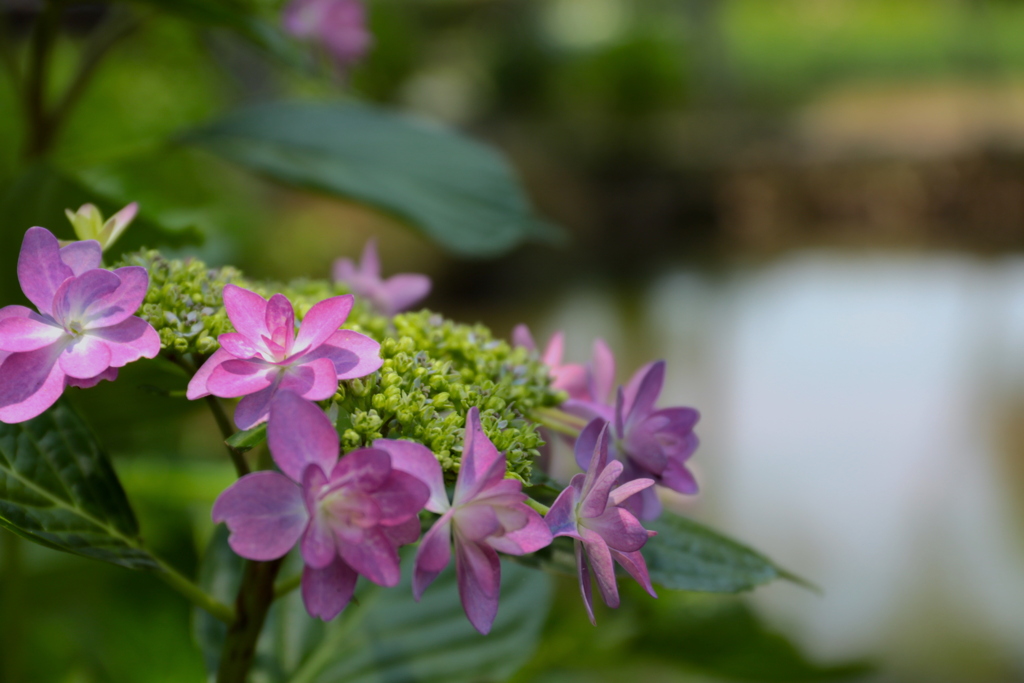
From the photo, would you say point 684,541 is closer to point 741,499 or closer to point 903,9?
point 741,499

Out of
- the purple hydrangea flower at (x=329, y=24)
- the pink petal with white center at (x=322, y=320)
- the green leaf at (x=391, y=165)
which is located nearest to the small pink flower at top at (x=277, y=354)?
the pink petal with white center at (x=322, y=320)

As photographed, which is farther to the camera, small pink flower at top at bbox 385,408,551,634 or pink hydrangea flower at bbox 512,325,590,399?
pink hydrangea flower at bbox 512,325,590,399

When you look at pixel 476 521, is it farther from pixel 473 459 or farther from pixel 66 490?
pixel 66 490

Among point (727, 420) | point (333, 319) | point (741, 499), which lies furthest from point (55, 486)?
point (727, 420)

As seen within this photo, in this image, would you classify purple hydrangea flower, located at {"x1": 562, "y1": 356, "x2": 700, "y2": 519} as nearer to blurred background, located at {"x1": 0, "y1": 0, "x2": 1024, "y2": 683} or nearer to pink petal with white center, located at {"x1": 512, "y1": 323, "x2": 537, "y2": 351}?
pink petal with white center, located at {"x1": 512, "y1": 323, "x2": 537, "y2": 351}

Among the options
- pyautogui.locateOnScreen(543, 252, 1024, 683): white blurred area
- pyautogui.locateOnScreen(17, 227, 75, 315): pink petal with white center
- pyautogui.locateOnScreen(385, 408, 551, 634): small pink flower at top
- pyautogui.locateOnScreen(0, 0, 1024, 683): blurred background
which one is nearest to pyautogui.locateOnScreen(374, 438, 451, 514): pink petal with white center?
pyautogui.locateOnScreen(385, 408, 551, 634): small pink flower at top

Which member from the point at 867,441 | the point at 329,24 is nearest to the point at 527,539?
the point at 329,24
